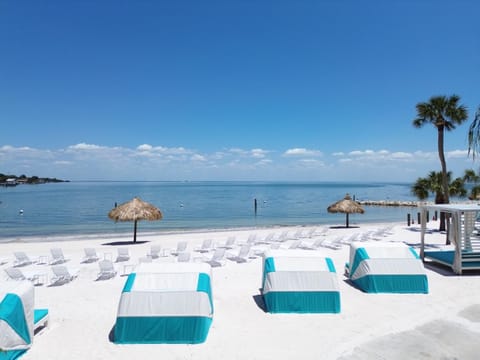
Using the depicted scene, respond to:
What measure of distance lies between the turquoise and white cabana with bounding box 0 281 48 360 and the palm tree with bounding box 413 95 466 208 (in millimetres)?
19910

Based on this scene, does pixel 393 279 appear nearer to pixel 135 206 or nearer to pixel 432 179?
pixel 135 206

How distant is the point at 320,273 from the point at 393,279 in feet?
9.06

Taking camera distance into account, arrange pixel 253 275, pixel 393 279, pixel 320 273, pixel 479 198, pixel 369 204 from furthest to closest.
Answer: pixel 369 204
pixel 479 198
pixel 253 275
pixel 393 279
pixel 320 273

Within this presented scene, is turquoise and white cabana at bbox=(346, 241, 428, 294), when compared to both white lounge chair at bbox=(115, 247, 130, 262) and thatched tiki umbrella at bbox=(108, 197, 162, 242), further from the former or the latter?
thatched tiki umbrella at bbox=(108, 197, 162, 242)

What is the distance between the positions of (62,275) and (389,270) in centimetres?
984

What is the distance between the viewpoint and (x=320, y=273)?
791cm

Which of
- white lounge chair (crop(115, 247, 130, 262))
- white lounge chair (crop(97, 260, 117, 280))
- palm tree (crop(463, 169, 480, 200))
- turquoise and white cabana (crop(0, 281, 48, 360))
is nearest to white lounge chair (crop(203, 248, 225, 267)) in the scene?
white lounge chair (crop(115, 247, 130, 262))

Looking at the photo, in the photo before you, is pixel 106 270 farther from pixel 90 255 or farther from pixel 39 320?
pixel 39 320

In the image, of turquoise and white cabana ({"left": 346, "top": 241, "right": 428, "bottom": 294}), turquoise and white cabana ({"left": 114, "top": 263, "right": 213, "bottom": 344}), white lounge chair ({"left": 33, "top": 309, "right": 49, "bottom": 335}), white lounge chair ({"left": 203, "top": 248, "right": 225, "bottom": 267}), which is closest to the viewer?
turquoise and white cabana ({"left": 114, "top": 263, "right": 213, "bottom": 344})

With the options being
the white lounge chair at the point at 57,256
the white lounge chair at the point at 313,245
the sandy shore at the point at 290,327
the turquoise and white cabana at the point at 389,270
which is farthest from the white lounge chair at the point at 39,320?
the white lounge chair at the point at 313,245

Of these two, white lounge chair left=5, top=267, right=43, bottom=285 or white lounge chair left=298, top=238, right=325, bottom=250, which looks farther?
white lounge chair left=298, top=238, right=325, bottom=250

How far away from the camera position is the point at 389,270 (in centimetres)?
931

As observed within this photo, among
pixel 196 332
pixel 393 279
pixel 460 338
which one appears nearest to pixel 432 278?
pixel 393 279

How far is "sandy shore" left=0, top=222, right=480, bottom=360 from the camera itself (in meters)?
5.95
